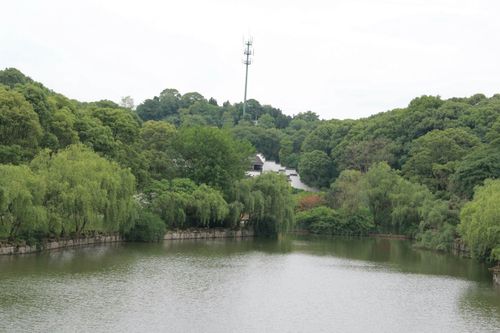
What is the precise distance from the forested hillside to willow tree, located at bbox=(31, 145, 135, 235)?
7 cm

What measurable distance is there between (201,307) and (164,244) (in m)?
21.7

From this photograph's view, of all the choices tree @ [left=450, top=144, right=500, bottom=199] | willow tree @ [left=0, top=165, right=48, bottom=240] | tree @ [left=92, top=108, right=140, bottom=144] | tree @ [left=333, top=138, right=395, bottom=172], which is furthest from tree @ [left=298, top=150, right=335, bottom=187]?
willow tree @ [left=0, top=165, right=48, bottom=240]

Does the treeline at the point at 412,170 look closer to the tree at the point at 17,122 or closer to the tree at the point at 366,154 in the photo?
the tree at the point at 366,154

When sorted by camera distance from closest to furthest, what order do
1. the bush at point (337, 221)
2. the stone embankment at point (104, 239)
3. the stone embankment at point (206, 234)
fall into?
1. the stone embankment at point (104, 239)
2. the stone embankment at point (206, 234)
3. the bush at point (337, 221)

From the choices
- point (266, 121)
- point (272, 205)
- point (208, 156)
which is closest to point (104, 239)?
point (272, 205)

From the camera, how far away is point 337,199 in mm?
71688

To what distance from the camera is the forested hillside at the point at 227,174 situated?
41.5 m

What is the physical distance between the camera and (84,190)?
1644 inches

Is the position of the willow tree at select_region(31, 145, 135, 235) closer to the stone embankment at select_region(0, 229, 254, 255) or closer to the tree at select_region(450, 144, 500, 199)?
the stone embankment at select_region(0, 229, 254, 255)

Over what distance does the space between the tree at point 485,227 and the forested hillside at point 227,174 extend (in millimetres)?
70

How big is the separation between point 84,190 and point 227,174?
64.8 ft

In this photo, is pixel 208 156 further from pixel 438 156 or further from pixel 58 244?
pixel 58 244

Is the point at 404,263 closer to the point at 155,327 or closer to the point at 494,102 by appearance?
the point at 155,327

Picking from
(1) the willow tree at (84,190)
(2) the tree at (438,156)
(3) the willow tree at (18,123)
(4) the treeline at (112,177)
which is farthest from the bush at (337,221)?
(3) the willow tree at (18,123)
